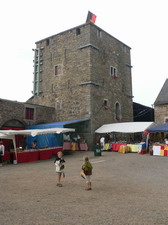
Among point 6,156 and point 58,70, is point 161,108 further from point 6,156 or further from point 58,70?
point 6,156

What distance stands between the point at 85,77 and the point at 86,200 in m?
16.6

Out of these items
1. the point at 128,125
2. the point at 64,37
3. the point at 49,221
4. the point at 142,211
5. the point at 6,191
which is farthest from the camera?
the point at 64,37

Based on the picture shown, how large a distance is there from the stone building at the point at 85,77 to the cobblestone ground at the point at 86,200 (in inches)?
485

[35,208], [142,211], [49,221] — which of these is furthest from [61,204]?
[142,211]

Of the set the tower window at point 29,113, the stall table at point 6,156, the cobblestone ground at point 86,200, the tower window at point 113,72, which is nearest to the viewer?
the cobblestone ground at point 86,200

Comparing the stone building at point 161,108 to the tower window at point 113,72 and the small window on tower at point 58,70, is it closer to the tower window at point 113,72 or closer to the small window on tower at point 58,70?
the tower window at point 113,72

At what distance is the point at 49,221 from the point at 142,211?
1905 millimetres

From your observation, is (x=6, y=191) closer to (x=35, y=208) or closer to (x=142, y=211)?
(x=35, y=208)

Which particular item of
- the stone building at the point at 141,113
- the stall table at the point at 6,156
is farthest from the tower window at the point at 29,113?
the stone building at the point at 141,113

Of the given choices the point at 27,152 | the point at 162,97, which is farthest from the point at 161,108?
the point at 27,152

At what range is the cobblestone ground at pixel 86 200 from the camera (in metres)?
4.36

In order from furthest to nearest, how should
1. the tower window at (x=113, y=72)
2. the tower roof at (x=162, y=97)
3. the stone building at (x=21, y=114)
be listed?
the tower window at (x=113, y=72) → the tower roof at (x=162, y=97) → the stone building at (x=21, y=114)

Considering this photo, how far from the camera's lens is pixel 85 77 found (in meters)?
21.4

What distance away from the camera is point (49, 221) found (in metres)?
4.26
